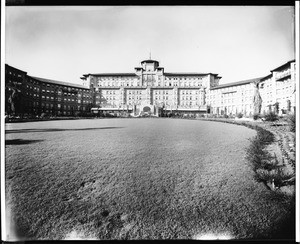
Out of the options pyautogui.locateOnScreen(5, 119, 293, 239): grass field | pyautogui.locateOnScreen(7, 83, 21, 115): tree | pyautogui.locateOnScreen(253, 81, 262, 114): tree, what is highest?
pyautogui.locateOnScreen(253, 81, 262, 114): tree

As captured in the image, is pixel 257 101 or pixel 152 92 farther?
pixel 257 101

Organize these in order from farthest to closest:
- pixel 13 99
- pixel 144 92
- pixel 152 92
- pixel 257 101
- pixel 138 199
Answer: pixel 257 101, pixel 152 92, pixel 144 92, pixel 13 99, pixel 138 199

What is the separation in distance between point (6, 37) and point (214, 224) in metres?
6.86

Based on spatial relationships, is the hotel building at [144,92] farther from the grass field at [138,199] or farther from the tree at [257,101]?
the grass field at [138,199]

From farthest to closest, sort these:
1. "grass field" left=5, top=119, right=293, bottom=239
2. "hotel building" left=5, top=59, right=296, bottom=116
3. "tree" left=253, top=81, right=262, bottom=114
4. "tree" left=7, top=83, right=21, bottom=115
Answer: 1. "tree" left=253, top=81, right=262, bottom=114
2. "hotel building" left=5, top=59, right=296, bottom=116
3. "tree" left=7, top=83, right=21, bottom=115
4. "grass field" left=5, top=119, right=293, bottom=239

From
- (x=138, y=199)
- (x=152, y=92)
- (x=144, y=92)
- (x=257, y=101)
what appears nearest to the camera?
(x=138, y=199)

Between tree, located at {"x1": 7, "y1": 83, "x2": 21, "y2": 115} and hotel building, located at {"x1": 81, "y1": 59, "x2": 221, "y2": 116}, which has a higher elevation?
hotel building, located at {"x1": 81, "y1": 59, "x2": 221, "y2": 116}

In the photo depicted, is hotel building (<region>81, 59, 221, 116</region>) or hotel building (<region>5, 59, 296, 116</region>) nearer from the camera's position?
hotel building (<region>5, 59, 296, 116</region>)

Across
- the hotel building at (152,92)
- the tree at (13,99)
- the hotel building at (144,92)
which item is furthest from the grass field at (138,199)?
the hotel building at (152,92)

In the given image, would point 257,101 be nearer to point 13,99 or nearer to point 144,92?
point 144,92

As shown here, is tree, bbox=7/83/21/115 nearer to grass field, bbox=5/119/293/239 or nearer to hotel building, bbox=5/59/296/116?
grass field, bbox=5/119/293/239

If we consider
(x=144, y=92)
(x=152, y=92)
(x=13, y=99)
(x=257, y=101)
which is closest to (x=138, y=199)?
(x=13, y=99)

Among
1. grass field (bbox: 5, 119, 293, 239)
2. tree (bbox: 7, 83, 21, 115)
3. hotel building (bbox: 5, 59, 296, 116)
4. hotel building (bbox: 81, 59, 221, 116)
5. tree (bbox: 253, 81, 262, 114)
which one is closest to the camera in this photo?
grass field (bbox: 5, 119, 293, 239)

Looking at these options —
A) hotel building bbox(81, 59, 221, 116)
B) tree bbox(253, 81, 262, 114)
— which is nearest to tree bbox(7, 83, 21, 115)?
hotel building bbox(81, 59, 221, 116)
